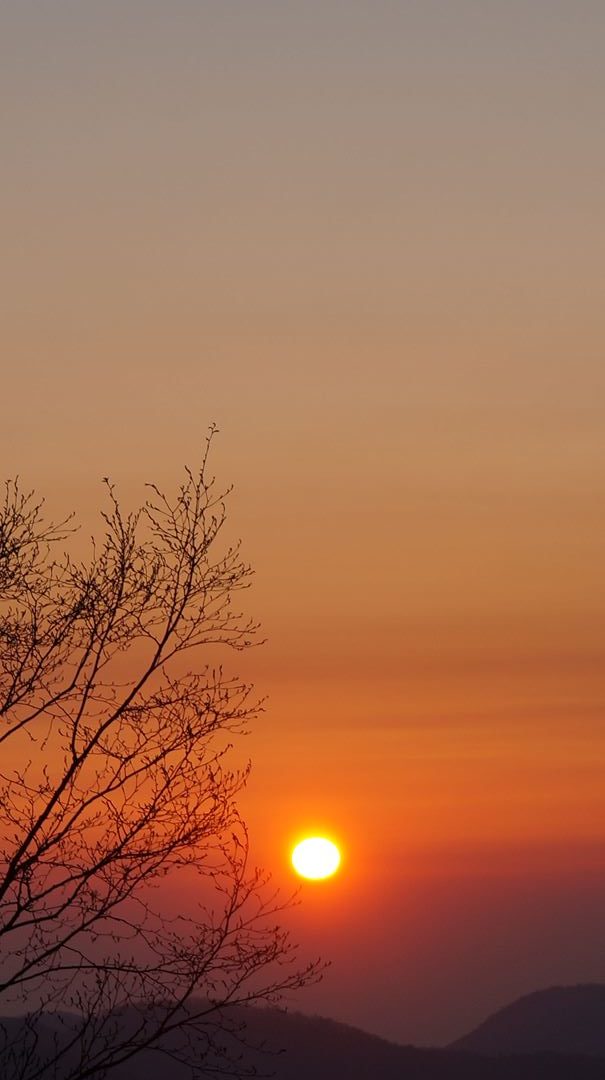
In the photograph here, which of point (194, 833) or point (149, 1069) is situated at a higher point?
point (149, 1069)

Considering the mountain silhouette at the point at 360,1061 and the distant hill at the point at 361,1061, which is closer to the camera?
the mountain silhouette at the point at 360,1061

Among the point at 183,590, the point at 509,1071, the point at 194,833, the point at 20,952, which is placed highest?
the point at 509,1071

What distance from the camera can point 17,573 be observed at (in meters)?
15.8

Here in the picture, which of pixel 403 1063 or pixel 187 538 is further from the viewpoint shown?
pixel 403 1063

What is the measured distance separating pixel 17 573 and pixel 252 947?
464 centimetres

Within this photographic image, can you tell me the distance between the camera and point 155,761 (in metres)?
16.1

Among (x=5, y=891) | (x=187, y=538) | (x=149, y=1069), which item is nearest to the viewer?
(x=5, y=891)

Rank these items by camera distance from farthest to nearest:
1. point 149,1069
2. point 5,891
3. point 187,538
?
point 149,1069
point 187,538
point 5,891

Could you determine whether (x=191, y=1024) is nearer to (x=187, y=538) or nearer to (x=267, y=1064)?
(x=187, y=538)

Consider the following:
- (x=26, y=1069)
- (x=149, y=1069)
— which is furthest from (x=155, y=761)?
(x=149, y=1069)

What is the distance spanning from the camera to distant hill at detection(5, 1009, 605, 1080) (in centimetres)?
16088

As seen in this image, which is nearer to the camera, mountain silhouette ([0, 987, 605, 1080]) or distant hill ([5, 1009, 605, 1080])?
mountain silhouette ([0, 987, 605, 1080])

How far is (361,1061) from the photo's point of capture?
16775 centimetres

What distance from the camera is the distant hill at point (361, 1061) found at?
6334 inches
